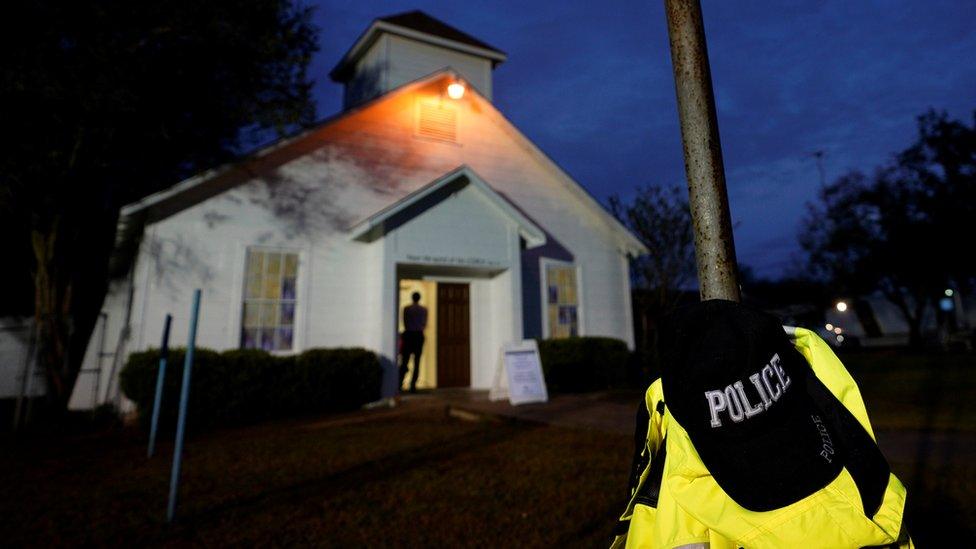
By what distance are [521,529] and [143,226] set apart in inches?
354

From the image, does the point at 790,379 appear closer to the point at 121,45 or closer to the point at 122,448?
the point at 122,448

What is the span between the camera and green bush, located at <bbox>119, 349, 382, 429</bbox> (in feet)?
24.8

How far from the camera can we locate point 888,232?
26.8m

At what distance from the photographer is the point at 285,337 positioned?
9.43 meters

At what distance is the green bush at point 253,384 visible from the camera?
298 inches

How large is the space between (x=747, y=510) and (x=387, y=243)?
29.6 feet

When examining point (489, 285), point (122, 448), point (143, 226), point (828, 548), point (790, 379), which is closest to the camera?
point (828, 548)

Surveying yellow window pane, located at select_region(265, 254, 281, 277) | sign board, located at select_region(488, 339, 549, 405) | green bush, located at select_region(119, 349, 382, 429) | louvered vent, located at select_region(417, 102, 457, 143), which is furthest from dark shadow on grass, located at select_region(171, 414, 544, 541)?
louvered vent, located at select_region(417, 102, 457, 143)

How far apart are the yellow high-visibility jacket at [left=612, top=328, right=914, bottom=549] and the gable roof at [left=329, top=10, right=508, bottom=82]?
45.1 feet

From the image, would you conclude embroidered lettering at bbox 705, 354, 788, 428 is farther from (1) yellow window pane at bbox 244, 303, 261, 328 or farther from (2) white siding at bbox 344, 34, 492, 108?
(2) white siding at bbox 344, 34, 492, 108

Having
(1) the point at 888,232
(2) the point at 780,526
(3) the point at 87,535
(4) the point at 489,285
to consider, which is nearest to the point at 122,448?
(3) the point at 87,535

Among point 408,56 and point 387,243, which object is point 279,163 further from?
point 408,56

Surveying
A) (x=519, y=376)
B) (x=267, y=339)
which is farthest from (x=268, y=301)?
(x=519, y=376)

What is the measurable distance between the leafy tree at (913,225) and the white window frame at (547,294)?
74.2 feet
